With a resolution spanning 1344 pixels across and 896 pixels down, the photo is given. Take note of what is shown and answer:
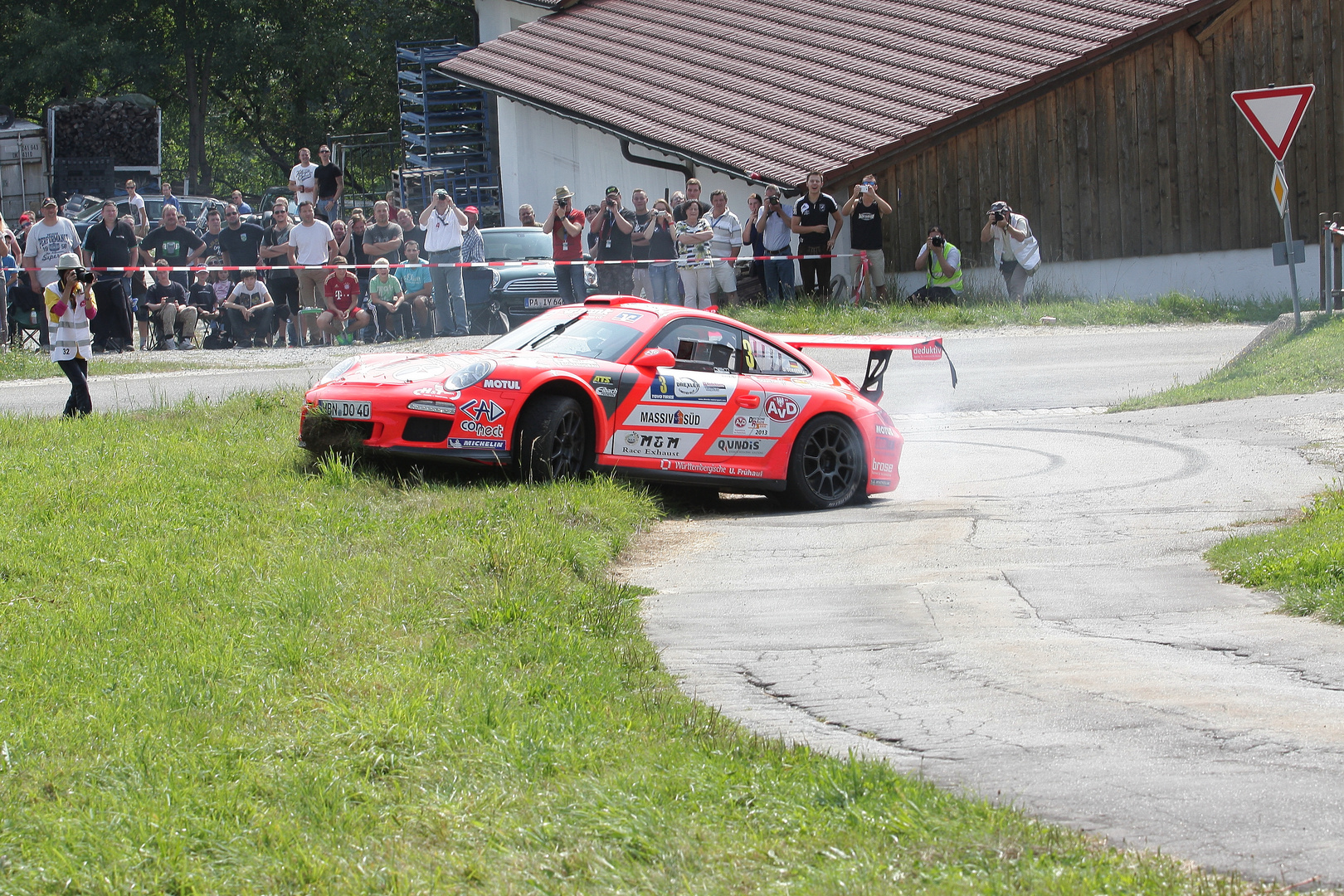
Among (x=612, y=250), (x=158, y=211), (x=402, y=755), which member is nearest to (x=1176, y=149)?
(x=612, y=250)

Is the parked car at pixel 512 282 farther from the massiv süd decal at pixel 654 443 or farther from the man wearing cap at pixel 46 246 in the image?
the massiv süd decal at pixel 654 443

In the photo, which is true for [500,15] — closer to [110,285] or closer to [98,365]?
[110,285]

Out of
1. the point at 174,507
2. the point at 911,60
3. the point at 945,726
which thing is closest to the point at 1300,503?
the point at 945,726

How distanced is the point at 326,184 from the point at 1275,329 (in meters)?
15.6

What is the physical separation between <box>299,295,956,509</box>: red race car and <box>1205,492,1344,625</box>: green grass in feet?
11.7

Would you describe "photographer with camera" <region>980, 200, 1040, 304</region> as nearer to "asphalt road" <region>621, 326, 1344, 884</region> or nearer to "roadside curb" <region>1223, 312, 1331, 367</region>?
"roadside curb" <region>1223, 312, 1331, 367</region>

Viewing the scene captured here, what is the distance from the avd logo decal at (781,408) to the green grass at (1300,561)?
141 inches

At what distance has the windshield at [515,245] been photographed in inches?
944

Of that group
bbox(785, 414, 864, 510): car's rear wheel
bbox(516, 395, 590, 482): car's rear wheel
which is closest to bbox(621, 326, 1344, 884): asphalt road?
bbox(785, 414, 864, 510): car's rear wheel

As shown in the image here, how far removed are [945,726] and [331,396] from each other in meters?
6.03

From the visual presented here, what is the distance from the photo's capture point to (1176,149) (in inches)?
1017

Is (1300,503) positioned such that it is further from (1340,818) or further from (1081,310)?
(1081,310)

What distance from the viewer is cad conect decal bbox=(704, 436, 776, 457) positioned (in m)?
11.0

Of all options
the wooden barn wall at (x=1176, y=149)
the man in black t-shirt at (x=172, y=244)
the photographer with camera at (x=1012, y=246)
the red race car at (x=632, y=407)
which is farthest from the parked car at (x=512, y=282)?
the red race car at (x=632, y=407)
